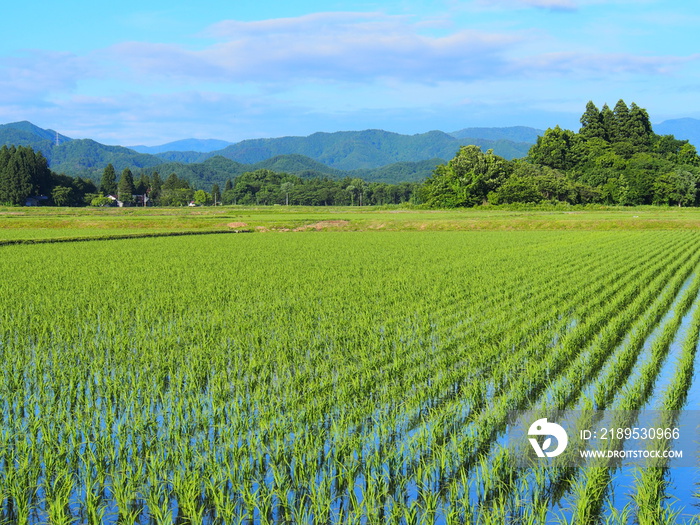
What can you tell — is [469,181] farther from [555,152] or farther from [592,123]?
[592,123]

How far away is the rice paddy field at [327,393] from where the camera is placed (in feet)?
12.0

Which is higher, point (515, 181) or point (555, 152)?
point (555, 152)

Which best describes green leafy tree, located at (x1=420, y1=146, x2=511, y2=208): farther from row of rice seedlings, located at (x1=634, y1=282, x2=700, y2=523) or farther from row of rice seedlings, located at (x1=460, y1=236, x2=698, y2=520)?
row of rice seedlings, located at (x1=634, y1=282, x2=700, y2=523)

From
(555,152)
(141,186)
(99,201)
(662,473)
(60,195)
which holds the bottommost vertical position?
(662,473)

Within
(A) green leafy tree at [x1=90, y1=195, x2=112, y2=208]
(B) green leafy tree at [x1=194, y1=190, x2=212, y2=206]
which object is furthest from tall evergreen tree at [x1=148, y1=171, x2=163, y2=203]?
(B) green leafy tree at [x1=194, y1=190, x2=212, y2=206]

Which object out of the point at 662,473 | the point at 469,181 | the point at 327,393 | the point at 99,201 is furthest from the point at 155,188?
the point at 662,473

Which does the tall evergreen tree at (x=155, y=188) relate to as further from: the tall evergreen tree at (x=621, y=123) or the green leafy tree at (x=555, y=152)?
the tall evergreen tree at (x=621, y=123)

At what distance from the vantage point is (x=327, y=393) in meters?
5.68

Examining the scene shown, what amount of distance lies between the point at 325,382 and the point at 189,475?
2.34m

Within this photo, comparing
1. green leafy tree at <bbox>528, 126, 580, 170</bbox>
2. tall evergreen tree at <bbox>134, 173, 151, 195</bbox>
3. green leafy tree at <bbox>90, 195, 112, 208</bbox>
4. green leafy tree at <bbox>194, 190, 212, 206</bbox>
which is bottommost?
green leafy tree at <bbox>90, 195, 112, 208</bbox>

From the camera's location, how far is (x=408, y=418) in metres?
5.05

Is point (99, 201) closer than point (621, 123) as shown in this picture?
Yes

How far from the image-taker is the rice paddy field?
3656mm

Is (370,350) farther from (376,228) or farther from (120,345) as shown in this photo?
(376,228)
